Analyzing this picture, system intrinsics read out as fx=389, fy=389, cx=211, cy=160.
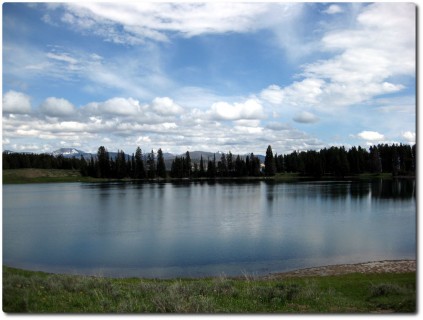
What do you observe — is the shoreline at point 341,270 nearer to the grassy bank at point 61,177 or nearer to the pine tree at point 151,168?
the grassy bank at point 61,177

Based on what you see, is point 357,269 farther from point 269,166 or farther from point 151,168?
point 269,166

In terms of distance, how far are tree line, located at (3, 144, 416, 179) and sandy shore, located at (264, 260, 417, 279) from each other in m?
44.8

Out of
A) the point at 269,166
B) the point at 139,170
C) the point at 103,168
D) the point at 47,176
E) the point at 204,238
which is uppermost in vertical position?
the point at 269,166

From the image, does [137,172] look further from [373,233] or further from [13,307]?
[13,307]

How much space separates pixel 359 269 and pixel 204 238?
9.19m

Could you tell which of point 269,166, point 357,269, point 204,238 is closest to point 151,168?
point 269,166

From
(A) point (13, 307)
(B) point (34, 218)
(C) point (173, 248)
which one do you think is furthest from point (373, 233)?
(B) point (34, 218)

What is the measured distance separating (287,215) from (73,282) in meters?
24.1

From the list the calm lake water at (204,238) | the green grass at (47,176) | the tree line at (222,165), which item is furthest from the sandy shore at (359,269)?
the green grass at (47,176)

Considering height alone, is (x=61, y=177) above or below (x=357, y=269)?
above

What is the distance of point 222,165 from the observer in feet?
363

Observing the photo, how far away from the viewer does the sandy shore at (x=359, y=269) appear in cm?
1580

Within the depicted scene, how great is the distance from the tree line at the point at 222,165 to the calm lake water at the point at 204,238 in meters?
31.3

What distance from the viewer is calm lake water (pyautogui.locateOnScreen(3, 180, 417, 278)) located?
18.0 meters
